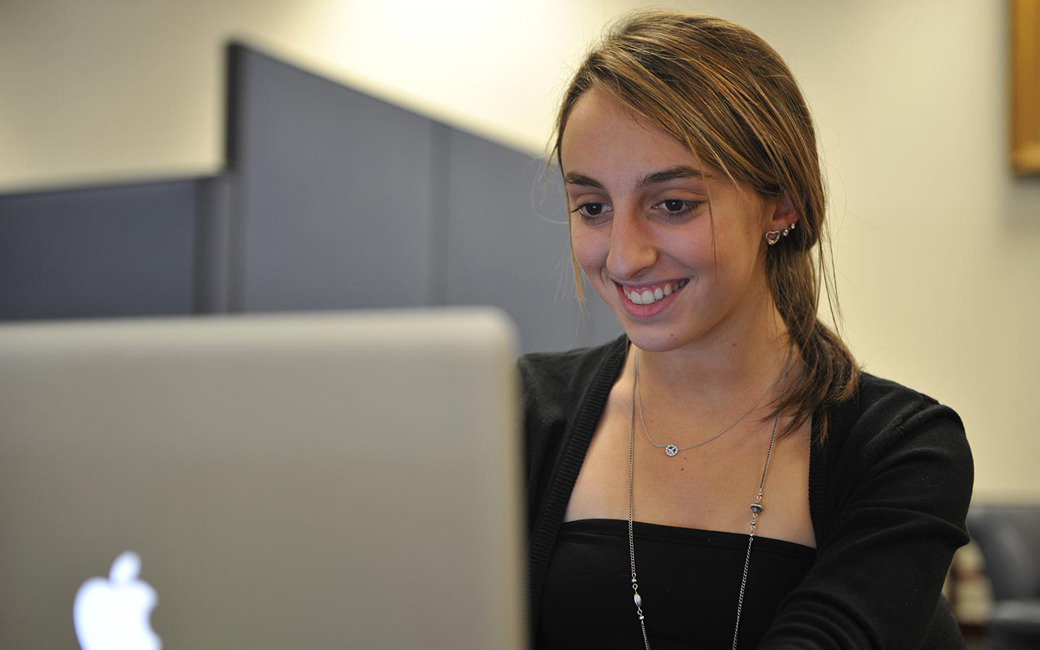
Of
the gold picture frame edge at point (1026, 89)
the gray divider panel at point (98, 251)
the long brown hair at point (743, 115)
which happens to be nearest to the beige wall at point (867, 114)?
the gold picture frame edge at point (1026, 89)

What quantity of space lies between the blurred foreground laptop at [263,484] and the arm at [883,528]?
517mm

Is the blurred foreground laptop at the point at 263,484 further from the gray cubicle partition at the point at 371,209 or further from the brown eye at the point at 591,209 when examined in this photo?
the gray cubicle partition at the point at 371,209

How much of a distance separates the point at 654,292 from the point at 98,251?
1.20 metres

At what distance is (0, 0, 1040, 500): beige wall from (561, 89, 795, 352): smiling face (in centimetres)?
191

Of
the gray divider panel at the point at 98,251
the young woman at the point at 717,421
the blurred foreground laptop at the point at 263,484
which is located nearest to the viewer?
the blurred foreground laptop at the point at 263,484

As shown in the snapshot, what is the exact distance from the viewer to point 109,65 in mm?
4207

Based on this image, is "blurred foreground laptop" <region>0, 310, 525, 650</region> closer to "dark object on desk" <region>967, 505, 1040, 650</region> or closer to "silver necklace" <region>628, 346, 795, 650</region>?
"silver necklace" <region>628, 346, 795, 650</region>

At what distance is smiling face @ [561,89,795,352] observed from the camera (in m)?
1.06

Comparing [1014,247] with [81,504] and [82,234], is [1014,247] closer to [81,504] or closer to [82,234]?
[82,234]

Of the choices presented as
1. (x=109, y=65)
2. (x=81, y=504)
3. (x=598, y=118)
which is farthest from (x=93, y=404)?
(x=109, y=65)

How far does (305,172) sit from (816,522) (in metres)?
1.29

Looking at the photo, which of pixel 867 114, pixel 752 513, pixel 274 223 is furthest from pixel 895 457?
pixel 867 114

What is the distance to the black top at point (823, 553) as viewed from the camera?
948 mm

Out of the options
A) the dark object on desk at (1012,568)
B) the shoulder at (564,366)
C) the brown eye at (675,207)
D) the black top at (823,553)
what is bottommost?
the dark object on desk at (1012,568)
